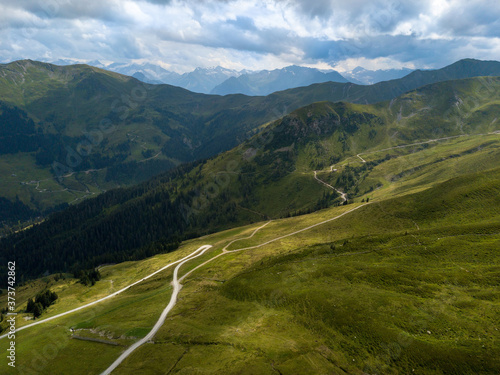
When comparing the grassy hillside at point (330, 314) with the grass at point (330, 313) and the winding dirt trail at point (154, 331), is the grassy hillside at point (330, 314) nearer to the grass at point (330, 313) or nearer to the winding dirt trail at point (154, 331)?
the grass at point (330, 313)

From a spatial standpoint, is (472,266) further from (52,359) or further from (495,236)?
(52,359)

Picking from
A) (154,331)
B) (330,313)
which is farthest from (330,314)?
(154,331)

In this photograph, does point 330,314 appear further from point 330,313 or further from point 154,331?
point 154,331

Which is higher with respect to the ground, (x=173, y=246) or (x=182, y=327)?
(x=182, y=327)

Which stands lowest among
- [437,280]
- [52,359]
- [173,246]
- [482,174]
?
[173,246]

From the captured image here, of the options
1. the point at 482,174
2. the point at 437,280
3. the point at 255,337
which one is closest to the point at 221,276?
the point at 255,337

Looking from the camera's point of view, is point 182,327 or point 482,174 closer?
point 182,327

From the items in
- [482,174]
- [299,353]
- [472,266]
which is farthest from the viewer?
[482,174]

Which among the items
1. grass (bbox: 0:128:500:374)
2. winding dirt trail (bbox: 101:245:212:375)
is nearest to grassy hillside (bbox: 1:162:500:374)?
grass (bbox: 0:128:500:374)

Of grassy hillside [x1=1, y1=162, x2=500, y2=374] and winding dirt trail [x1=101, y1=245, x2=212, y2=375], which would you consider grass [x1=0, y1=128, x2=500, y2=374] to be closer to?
grassy hillside [x1=1, y1=162, x2=500, y2=374]
